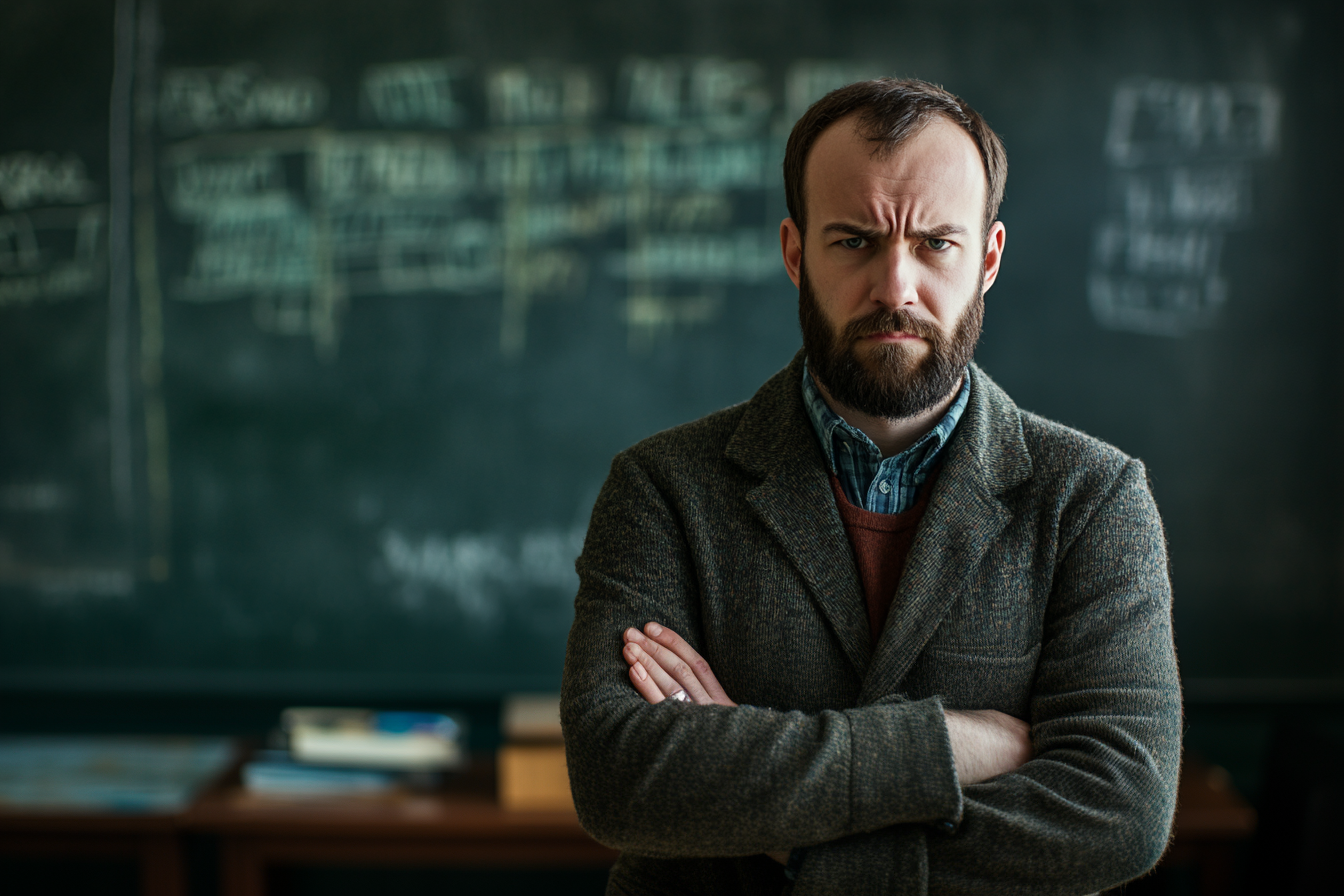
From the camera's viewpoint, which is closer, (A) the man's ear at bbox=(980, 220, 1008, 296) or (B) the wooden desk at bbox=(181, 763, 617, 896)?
(A) the man's ear at bbox=(980, 220, 1008, 296)

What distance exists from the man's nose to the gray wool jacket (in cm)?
20

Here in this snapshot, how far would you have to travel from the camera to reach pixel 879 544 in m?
1.29

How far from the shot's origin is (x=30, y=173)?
265cm

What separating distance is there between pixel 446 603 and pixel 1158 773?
183cm

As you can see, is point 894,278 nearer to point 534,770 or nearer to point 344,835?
point 534,770

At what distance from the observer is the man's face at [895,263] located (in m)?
1.20

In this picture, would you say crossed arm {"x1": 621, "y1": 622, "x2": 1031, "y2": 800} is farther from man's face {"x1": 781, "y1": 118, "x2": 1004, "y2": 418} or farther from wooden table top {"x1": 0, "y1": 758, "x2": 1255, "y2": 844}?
wooden table top {"x1": 0, "y1": 758, "x2": 1255, "y2": 844}

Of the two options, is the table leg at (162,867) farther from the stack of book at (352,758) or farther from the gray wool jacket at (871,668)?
the gray wool jacket at (871,668)

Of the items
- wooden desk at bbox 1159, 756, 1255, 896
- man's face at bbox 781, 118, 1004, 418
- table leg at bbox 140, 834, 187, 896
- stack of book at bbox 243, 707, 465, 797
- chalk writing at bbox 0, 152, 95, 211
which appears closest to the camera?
man's face at bbox 781, 118, 1004, 418

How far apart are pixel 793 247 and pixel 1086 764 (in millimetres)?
658

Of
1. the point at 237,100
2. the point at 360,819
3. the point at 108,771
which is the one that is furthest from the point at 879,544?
the point at 237,100

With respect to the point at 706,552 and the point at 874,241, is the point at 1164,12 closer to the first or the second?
the point at 874,241

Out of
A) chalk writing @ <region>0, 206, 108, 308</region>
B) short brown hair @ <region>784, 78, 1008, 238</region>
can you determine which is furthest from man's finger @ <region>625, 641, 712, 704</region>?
chalk writing @ <region>0, 206, 108, 308</region>

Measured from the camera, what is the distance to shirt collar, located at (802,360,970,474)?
1.31 m
